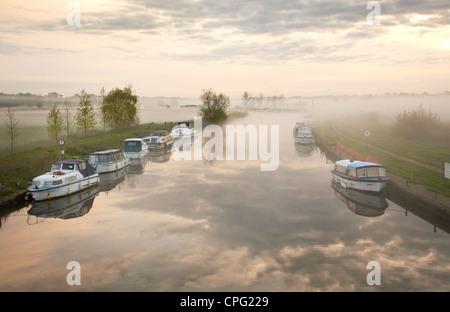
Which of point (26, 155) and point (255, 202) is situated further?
point (26, 155)

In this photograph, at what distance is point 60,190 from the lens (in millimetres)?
33312

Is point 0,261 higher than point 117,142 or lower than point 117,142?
lower

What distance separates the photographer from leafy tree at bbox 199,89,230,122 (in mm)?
117250

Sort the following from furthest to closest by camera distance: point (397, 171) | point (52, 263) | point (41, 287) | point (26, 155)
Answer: point (26, 155) → point (397, 171) → point (52, 263) → point (41, 287)

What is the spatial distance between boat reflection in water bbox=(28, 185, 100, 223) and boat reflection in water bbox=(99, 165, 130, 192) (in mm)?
3097

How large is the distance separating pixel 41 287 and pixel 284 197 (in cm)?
2192

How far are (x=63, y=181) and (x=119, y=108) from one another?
179ft

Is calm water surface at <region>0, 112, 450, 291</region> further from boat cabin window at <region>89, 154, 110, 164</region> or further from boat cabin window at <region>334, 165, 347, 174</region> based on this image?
boat cabin window at <region>89, 154, 110, 164</region>

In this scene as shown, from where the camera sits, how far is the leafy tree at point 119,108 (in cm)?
8406

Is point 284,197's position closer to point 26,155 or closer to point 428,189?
point 428,189

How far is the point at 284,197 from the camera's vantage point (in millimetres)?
33156

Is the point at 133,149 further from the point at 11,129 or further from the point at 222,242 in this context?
the point at 222,242

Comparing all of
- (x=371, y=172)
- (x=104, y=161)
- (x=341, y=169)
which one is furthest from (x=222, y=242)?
(x=104, y=161)
